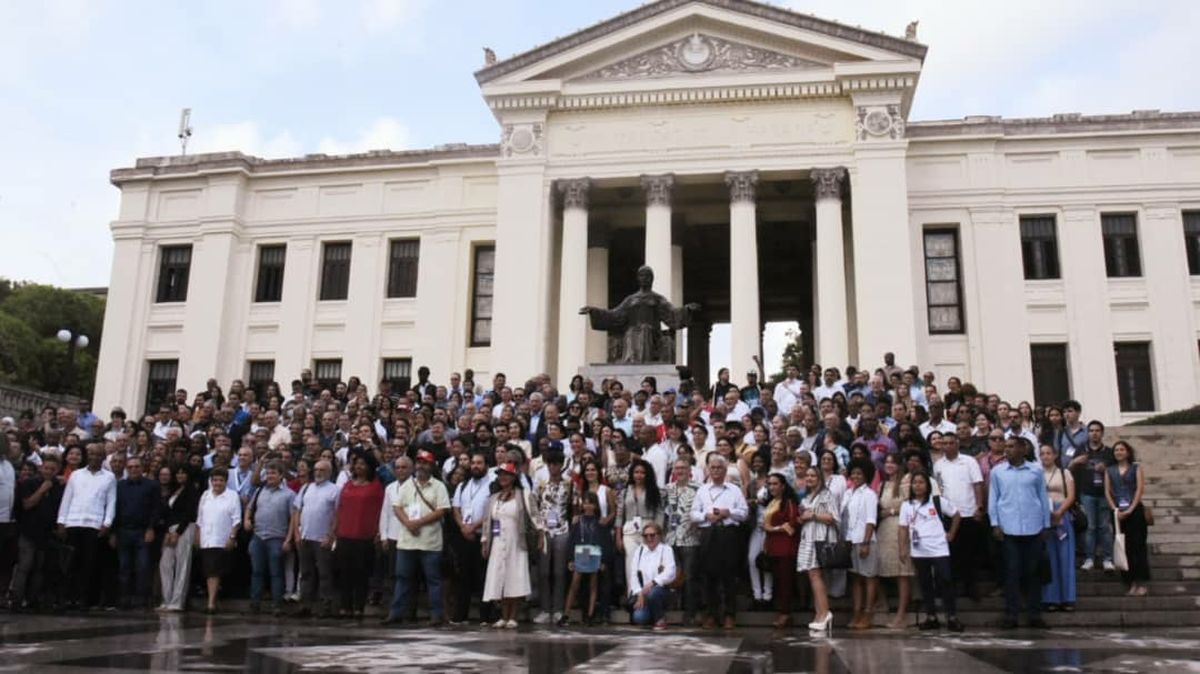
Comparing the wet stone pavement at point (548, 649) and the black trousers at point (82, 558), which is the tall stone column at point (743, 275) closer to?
the wet stone pavement at point (548, 649)

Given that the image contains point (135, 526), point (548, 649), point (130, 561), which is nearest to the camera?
point (548, 649)

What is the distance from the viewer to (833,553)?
9156 mm

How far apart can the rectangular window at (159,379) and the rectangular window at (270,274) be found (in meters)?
3.32

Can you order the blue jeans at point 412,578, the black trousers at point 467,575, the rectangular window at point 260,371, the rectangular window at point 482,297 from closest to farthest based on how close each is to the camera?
the blue jeans at point 412,578
the black trousers at point 467,575
the rectangular window at point 482,297
the rectangular window at point 260,371

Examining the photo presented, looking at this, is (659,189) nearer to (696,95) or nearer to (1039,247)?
(696,95)

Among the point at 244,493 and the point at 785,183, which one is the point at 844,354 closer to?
the point at 785,183

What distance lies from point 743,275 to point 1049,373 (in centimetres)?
873

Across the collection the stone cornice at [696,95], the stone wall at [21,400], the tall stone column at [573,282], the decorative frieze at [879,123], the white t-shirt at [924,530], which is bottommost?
the white t-shirt at [924,530]

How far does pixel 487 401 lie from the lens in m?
14.1

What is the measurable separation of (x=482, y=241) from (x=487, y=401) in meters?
14.3

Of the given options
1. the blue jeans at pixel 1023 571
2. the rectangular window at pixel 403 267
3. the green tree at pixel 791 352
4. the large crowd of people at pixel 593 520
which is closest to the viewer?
the blue jeans at pixel 1023 571

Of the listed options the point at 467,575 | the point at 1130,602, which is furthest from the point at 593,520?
the point at 1130,602

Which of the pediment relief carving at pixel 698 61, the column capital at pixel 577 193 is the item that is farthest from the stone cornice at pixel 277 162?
the pediment relief carving at pixel 698 61

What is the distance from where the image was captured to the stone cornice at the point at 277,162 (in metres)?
28.3
